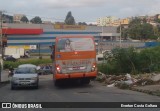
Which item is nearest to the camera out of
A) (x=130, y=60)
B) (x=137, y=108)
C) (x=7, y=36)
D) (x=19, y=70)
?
(x=137, y=108)

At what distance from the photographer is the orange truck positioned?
26531mm

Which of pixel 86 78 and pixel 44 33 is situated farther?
pixel 44 33

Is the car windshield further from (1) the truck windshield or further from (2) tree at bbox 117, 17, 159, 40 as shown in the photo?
(2) tree at bbox 117, 17, 159, 40

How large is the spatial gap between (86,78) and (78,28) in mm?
100525

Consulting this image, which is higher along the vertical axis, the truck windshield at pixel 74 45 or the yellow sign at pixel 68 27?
the yellow sign at pixel 68 27

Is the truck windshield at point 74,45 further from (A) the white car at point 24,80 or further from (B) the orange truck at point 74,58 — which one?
(A) the white car at point 24,80

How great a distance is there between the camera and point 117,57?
3878 cm

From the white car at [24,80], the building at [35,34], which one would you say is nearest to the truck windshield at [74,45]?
the white car at [24,80]

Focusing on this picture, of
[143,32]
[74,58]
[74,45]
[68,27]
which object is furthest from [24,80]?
[143,32]

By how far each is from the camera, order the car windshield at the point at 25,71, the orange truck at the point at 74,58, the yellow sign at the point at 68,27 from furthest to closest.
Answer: the yellow sign at the point at 68,27
the car windshield at the point at 25,71
the orange truck at the point at 74,58

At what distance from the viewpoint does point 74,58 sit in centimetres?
2656

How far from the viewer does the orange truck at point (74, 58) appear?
26.5 meters

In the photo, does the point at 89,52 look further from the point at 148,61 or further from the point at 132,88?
the point at 148,61

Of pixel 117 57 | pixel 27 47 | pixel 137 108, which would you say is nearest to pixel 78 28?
pixel 27 47
